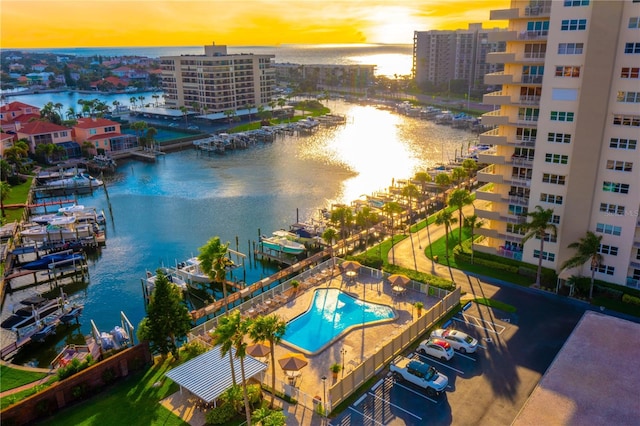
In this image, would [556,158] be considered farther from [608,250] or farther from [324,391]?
[324,391]

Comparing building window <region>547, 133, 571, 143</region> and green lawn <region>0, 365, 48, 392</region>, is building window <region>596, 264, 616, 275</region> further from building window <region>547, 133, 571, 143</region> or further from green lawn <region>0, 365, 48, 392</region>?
green lawn <region>0, 365, 48, 392</region>

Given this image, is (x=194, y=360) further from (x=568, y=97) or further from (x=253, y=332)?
(x=568, y=97)

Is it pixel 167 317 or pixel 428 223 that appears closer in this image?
pixel 167 317

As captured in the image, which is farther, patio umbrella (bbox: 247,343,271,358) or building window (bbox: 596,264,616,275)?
building window (bbox: 596,264,616,275)

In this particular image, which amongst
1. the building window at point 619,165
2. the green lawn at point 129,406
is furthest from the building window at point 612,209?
the green lawn at point 129,406

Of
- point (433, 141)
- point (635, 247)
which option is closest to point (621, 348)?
point (635, 247)

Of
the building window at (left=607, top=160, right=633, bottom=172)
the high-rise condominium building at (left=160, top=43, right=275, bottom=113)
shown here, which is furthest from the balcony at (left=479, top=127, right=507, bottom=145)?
the high-rise condominium building at (left=160, top=43, right=275, bottom=113)
